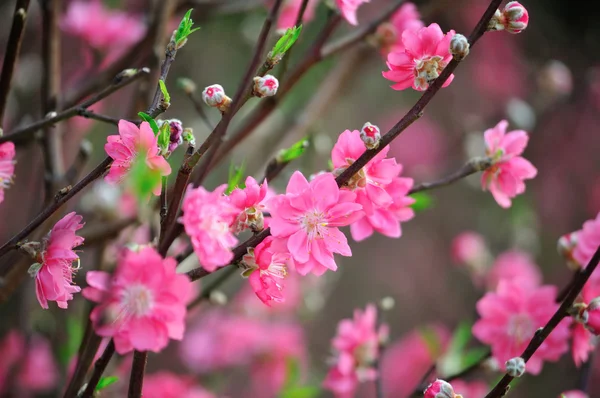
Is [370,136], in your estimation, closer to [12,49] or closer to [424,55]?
[424,55]

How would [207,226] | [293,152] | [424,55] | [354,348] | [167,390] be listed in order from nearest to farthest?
[207,226], [424,55], [293,152], [354,348], [167,390]

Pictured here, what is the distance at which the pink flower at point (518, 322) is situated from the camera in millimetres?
782

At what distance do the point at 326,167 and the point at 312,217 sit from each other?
93 cm

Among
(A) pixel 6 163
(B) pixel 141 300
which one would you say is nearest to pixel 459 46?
(B) pixel 141 300

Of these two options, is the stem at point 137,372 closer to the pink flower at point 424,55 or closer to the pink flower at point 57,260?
the pink flower at point 57,260

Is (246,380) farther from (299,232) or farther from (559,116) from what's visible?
(559,116)

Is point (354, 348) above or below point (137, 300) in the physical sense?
below

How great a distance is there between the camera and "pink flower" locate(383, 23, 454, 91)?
624 mm

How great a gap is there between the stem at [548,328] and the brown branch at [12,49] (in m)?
0.69

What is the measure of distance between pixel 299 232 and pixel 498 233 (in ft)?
5.22

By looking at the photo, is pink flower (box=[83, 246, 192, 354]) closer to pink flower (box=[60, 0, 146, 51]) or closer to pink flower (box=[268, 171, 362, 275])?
pink flower (box=[268, 171, 362, 275])

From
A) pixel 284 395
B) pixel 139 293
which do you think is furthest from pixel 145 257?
pixel 284 395

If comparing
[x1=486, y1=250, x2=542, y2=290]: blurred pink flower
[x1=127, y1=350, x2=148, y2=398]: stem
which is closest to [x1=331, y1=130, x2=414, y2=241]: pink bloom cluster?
[x1=127, y1=350, x2=148, y2=398]: stem

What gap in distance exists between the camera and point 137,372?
582 millimetres
